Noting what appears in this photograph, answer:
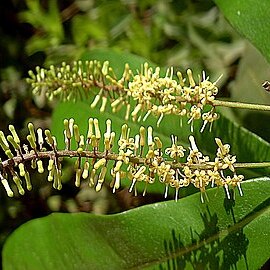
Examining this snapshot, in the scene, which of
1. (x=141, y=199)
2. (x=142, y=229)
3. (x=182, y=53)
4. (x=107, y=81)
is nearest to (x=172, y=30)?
(x=182, y=53)

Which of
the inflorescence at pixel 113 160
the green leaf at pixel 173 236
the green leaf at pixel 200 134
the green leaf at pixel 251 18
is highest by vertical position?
the green leaf at pixel 251 18

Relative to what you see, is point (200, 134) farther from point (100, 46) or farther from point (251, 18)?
point (100, 46)

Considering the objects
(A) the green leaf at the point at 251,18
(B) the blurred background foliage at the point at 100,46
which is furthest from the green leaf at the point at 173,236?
(B) the blurred background foliage at the point at 100,46

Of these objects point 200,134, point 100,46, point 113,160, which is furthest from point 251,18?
point 100,46

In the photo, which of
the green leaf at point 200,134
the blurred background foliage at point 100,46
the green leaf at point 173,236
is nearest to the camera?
the green leaf at point 173,236

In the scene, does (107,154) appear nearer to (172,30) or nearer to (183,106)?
(183,106)

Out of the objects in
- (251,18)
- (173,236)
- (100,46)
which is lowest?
(173,236)

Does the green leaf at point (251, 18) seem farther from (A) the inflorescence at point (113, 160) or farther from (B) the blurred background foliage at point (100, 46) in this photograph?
(B) the blurred background foliage at point (100, 46)
